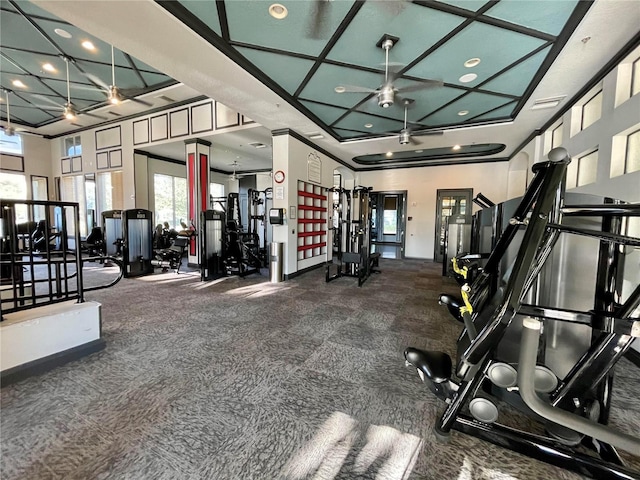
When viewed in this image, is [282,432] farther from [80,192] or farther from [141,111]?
[80,192]

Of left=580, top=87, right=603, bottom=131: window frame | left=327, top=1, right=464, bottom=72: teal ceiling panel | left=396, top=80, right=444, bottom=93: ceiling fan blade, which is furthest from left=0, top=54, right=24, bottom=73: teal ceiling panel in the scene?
left=580, top=87, right=603, bottom=131: window frame

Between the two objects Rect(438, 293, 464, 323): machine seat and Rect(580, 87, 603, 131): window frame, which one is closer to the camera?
Rect(438, 293, 464, 323): machine seat

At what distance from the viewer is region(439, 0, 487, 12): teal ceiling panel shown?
238 cm

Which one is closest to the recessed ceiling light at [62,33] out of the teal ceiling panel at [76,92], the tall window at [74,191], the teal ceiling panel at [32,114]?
the teal ceiling panel at [76,92]

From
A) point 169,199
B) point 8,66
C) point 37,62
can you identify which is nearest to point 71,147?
point 169,199

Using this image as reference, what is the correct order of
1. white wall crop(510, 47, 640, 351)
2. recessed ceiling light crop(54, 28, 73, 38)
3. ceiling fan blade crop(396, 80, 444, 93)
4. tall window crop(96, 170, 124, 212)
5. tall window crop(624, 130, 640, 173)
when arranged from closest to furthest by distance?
1. white wall crop(510, 47, 640, 351)
2. tall window crop(624, 130, 640, 173)
3. ceiling fan blade crop(396, 80, 444, 93)
4. recessed ceiling light crop(54, 28, 73, 38)
5. tall window crop(96, 170, 124, 212)

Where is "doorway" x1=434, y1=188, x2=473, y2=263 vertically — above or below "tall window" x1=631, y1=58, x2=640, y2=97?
below

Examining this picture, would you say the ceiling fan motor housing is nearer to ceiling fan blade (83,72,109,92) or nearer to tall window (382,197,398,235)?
ceiling fan blade (83,72,109,92)

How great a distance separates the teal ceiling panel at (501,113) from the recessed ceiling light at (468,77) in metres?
1.26

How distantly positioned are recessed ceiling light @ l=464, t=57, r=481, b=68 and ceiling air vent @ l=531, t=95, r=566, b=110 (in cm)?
160

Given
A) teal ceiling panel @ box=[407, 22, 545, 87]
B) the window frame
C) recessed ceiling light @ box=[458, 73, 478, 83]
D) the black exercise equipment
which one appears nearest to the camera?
the black exercise equipment

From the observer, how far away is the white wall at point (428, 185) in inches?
309

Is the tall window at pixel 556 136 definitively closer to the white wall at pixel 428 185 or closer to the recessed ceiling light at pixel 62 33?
the white wall at pixel 428 185

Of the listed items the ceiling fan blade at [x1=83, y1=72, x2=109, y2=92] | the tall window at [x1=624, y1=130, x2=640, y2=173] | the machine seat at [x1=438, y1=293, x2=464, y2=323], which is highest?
the ceiling fan blade at [x1=83, y1=72, x2=109, y2=92]
